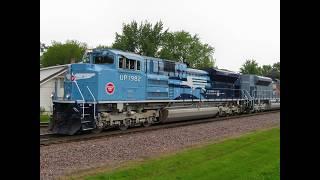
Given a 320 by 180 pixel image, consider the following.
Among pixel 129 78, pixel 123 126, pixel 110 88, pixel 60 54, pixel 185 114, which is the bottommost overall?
pixel 123 126

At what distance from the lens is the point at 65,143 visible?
1455 centimetres

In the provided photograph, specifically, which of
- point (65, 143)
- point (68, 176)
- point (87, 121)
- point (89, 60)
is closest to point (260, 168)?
point (68, 176)

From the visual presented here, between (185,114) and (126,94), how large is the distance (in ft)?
21.1

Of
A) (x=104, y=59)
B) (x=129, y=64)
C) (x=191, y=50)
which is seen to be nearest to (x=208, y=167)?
(x=104, y=59)

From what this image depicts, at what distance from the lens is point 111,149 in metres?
13.2

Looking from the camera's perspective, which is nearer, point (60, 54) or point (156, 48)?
point (156, 48)

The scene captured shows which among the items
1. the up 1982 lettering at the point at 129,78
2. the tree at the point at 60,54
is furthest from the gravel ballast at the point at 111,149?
the tree at the point at 60,54

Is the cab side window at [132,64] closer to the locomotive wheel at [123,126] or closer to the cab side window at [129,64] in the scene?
the cab side window at [129,64]

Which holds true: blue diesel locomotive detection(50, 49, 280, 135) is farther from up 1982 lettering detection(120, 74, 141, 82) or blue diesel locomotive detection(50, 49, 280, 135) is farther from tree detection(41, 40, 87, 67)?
tree detection(41, 40, 87, 67)

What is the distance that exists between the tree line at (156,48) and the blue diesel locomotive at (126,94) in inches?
903

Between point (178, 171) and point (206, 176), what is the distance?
1.03 meters

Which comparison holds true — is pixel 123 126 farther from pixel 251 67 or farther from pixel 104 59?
pixel 251 67

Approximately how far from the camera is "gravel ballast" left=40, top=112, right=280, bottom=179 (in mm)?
10514
